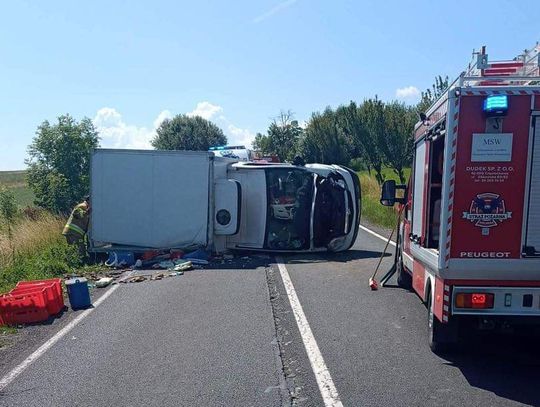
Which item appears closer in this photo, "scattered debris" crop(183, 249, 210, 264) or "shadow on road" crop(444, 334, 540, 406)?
"shadow on road" crop(444, 334, 540, 406)

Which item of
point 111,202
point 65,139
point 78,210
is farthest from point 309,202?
point 65,139

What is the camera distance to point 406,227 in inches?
332

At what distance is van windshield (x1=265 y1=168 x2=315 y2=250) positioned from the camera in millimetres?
13484

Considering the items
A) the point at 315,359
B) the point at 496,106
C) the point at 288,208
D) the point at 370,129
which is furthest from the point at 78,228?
the point at 370,129

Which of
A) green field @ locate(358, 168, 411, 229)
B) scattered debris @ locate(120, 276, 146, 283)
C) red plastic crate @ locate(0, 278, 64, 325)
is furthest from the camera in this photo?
green field @ locate(358, 168, 411, 229)

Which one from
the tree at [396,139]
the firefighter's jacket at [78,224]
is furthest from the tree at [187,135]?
the firefighter's jacket at [78,224]

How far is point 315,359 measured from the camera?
5977 mm

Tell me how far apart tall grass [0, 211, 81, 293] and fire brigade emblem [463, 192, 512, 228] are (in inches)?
328

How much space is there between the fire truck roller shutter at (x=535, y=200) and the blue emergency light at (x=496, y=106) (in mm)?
322

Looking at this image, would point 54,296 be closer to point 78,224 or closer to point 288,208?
point 78,224

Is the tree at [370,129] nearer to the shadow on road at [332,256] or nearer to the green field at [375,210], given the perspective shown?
the green field at [375,210]

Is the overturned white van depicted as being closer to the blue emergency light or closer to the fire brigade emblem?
the fire brigade emblem

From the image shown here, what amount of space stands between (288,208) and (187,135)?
53.3m


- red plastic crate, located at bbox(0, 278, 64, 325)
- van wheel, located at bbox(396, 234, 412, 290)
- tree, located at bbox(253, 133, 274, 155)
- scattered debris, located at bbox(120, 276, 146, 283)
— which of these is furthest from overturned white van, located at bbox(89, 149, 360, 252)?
tree, located at bbox(253, 133, 274, 155)
